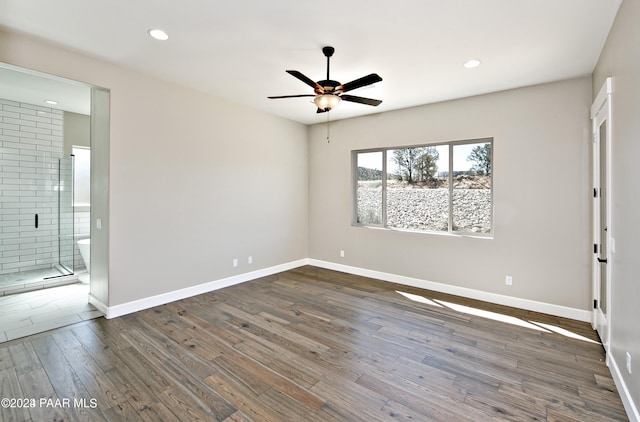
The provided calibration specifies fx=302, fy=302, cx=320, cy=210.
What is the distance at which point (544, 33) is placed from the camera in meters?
2.68

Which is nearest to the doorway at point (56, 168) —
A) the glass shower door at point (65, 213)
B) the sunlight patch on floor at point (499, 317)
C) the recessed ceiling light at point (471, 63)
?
the glass shower door at point (65, 213)

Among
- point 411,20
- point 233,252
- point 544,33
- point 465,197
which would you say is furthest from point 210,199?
point 544,33

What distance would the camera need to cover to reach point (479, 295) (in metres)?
4.26

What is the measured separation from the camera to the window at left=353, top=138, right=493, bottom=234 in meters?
4.36

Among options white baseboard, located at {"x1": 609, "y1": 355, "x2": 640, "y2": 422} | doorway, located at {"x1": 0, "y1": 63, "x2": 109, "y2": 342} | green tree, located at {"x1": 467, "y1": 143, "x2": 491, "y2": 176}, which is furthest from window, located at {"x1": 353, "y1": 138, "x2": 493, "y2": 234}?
doorway, located at {"x1": 0, "y1": 63, "x2": 109, "y2": 342}

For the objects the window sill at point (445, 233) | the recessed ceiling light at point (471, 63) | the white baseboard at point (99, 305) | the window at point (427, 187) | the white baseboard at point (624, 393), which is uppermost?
the recessed ceiling light at point (471, 63)

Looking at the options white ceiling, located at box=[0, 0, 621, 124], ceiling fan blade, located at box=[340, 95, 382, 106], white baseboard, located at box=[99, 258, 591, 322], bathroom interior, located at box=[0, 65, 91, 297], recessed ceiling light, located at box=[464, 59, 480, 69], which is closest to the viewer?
white ceiling, located at box=[0, 0, 621, 124]

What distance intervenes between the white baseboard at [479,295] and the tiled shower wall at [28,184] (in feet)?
16.8

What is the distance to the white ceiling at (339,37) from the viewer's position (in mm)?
2381

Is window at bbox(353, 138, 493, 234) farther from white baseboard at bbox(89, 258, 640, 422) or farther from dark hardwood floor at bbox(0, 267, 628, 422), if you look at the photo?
dark hardwood floor at bbox(0, 267, 628, 422)

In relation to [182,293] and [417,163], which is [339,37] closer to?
[417,163]

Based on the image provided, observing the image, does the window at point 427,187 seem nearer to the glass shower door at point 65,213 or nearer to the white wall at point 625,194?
the white wall at point 625,194

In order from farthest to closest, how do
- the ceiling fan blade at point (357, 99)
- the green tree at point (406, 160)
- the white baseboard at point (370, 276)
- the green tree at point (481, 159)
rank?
the green tree at point (406, 160) < the green tree at point (481, 159) < the white baseboard at point (370, 276) < the ceiling fan blade at point (357, 99)

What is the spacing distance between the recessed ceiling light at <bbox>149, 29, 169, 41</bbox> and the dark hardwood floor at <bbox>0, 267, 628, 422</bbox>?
2925 mm
